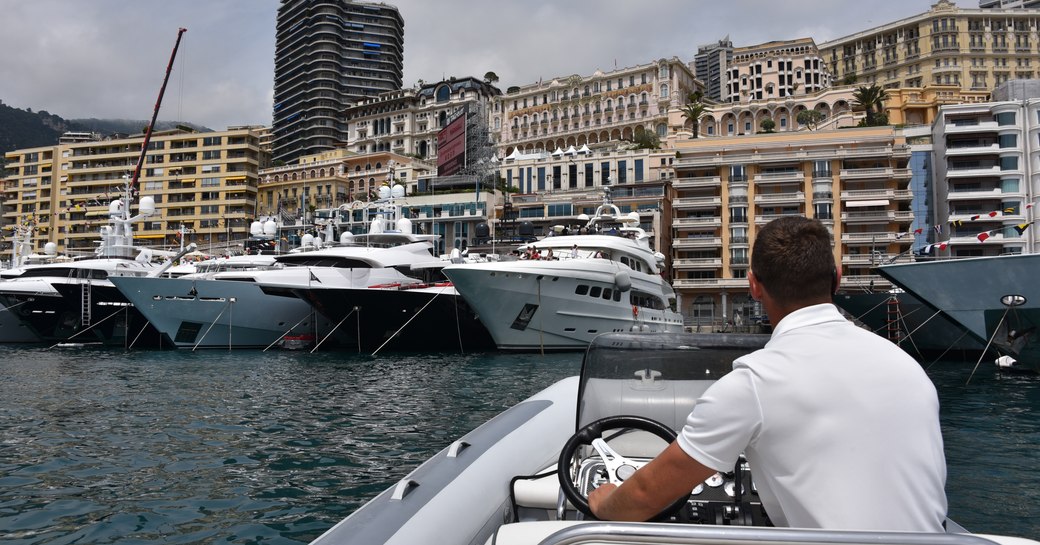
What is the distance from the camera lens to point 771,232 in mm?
1989

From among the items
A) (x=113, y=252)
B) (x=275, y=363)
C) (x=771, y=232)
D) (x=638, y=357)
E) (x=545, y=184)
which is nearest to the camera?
(x=771, y=232)

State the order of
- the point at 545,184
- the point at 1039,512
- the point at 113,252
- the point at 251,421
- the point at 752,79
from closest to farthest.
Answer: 1. the point at 1039,512
2. the point at 251,421
3. the point at 113,252
4. the point at 545,184
5. the point at 752,79

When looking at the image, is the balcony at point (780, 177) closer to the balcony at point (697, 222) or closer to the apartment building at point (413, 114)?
the balcony at point (697, 222)

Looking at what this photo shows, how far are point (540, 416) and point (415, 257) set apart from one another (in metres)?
26.7

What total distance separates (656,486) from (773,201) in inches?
2075

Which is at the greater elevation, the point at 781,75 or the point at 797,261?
the point at 781,75

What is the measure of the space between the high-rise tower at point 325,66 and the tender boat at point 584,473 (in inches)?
4416

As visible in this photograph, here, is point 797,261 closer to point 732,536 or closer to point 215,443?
point 732,536

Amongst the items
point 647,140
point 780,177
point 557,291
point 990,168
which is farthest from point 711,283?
point 557,291

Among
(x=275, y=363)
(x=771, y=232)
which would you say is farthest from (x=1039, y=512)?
(x=275, y=363)

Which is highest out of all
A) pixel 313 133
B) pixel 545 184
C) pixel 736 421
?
pixel 313 133

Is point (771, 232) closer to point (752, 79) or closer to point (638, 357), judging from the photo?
point (638, 357)

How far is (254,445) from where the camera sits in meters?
8.30

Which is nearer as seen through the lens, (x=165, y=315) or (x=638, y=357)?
(x=638, y=357)
